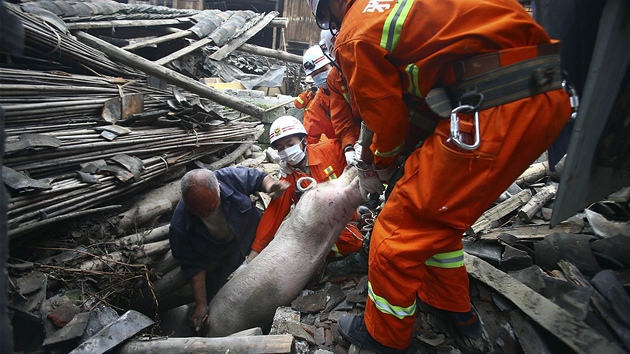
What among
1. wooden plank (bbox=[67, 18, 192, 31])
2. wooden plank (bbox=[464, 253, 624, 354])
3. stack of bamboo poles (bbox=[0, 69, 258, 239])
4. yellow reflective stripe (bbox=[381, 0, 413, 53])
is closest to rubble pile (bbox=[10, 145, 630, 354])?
wooden plank (bbox=[464, 253, 624, 354])

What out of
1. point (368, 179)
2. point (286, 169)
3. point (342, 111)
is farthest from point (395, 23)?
point (342, 111)

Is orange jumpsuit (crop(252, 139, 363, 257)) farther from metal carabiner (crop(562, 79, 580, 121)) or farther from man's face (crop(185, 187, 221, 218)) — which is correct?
metal carabiner (crop(562, 79, 580, 121))

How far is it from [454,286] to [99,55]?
5249mm

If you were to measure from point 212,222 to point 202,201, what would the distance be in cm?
41

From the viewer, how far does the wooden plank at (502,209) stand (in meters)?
3.22

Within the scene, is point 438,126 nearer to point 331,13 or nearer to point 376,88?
point 376,88

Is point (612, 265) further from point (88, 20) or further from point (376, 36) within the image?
point (88, 20)

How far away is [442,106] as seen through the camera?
1759 millimetres

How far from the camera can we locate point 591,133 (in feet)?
5.56

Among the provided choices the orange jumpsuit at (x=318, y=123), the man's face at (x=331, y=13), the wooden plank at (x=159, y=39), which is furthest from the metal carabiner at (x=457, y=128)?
the wooden plank at (x=159, y=39)

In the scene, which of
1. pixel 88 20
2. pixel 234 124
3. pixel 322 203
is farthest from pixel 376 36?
pixel 88 20

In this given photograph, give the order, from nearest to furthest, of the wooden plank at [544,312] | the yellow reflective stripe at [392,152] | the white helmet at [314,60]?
the wooden plank at [544,312] < the yellow reflective stripe at [392,152] < the white helmet at [314,60]

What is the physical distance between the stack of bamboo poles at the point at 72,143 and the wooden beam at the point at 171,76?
29 cm

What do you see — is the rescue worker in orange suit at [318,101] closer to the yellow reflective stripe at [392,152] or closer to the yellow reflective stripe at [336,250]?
the yellow reflective stripe at [336,250]
